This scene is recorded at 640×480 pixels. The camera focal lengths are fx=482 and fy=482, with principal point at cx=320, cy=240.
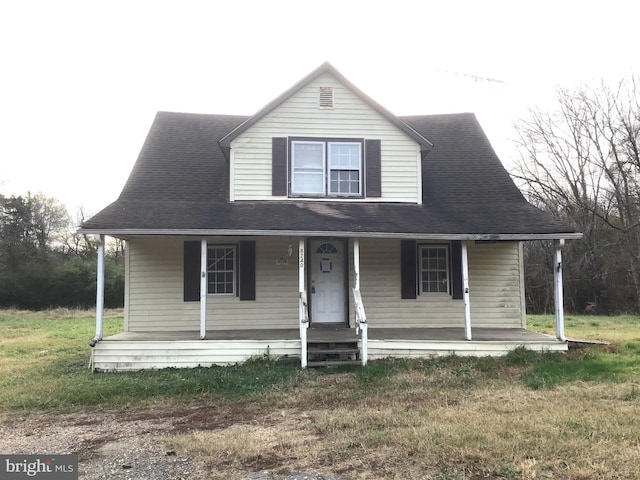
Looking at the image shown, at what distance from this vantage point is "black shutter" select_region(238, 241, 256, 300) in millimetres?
10977

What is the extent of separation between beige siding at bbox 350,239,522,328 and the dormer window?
10.7ft

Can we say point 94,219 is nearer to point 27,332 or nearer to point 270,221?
point 270,221

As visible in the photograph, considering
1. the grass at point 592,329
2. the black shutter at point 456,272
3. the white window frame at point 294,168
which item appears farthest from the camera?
the grass at point 592,329

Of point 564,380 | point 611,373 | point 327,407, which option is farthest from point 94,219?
point 611,373

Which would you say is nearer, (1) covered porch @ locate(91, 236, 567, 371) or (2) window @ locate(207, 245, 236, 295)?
(1) covered porch @ locate(91, 236, 567, 371)

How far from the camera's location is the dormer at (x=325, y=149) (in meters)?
10.9

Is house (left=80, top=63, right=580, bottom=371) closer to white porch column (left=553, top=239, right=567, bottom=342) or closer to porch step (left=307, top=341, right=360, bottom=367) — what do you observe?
white porch column (left=553, top=239, right=567, bottom=342)

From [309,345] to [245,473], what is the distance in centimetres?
496

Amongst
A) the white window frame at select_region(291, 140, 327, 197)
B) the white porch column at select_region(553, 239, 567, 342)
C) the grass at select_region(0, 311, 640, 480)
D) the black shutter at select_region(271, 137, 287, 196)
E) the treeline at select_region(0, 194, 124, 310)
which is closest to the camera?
the grass at select_region(0, 311, 640, 480)

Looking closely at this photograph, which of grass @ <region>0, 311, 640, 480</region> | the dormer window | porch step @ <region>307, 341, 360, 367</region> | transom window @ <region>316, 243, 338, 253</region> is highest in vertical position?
the dormer window

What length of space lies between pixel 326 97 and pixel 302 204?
8.48 feet

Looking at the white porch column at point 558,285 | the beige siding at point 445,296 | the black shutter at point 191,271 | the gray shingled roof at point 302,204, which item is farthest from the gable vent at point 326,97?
the white porch column at point 558,285

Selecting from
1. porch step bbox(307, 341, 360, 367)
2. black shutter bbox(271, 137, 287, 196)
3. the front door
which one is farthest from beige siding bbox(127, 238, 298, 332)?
porch step bbox(307, 341, 360, 367)

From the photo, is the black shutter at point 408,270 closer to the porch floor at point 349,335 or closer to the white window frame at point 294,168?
the porch floor at point 349,335
